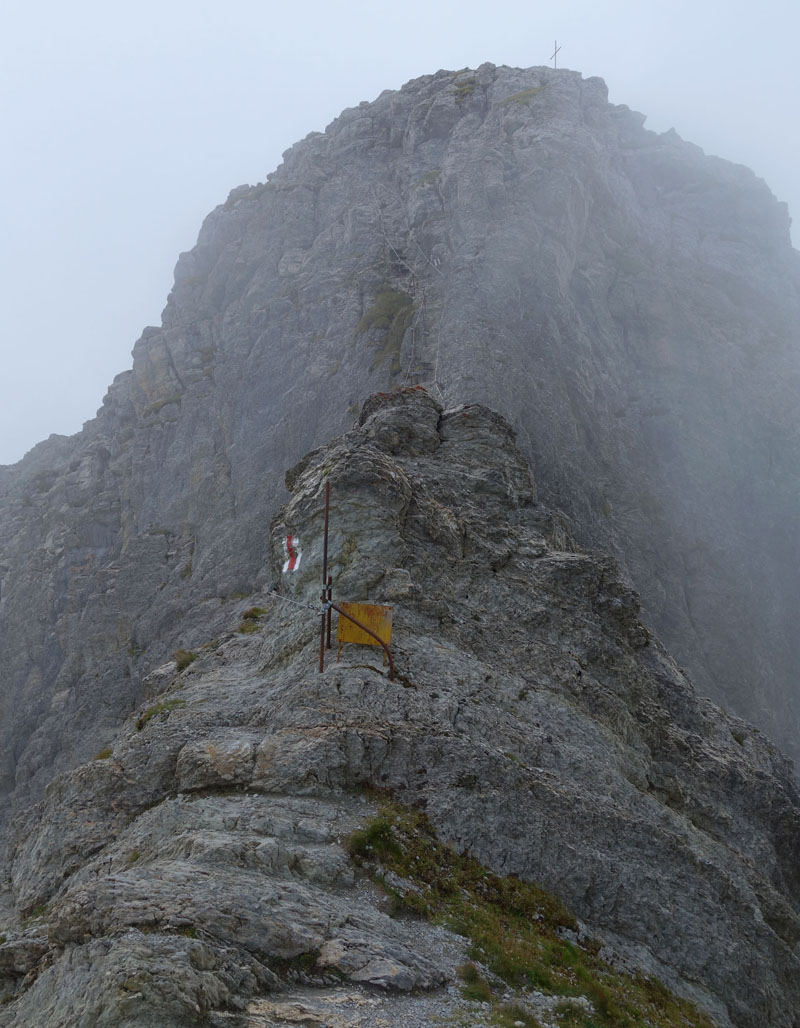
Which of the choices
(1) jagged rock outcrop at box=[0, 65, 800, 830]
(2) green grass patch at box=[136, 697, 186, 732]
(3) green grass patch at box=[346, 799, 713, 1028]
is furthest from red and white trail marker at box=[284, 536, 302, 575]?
(1) jagged rock outcrop at box=[0, 65, 800, 830]

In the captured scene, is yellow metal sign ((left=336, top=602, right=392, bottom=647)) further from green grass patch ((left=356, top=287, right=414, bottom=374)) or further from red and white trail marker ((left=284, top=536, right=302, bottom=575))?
green grass patch ((left=356, top=287, right=414, bottom=374))

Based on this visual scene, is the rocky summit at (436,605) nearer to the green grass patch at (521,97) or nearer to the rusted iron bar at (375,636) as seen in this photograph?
the rusted iron bar at (375,636)

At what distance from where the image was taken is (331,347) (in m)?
58.9

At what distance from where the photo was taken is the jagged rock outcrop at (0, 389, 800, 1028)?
11.9m

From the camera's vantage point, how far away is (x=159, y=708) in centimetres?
2294

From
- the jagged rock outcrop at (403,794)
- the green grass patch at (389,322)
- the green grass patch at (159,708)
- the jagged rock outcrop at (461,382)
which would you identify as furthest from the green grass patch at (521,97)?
the green grass patch at (159,708)

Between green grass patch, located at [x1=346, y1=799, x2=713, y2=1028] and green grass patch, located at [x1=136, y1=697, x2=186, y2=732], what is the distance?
25.3 ft

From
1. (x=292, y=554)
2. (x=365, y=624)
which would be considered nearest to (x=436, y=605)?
(x=365, y=624)

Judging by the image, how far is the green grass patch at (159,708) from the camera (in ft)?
73.9

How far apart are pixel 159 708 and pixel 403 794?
28.2ft

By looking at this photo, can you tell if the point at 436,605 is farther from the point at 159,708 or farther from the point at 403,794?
the point at 159,708

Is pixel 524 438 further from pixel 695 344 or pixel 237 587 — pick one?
pixel 695 344

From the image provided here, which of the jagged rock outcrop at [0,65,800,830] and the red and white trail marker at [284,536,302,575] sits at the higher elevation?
the jagged rock outcrop at [0,65,800,830]

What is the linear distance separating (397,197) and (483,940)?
205ft
